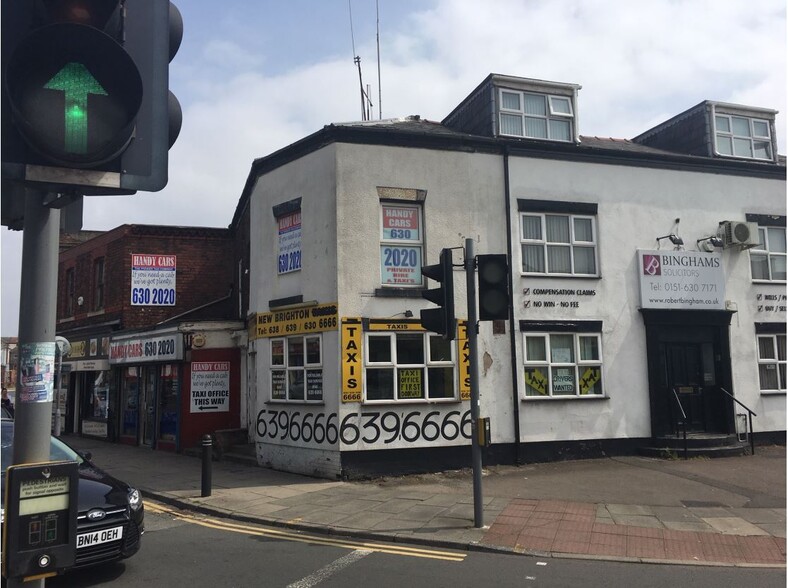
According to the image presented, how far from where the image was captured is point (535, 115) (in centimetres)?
1573

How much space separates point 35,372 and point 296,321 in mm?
11898

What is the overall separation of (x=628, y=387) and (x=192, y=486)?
9897 millimetres

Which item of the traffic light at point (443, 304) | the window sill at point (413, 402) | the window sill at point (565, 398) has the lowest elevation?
the window sill at point (565, 398)

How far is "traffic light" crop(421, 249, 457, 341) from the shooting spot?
30.0ft

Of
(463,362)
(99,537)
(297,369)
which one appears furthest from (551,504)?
(99,537)

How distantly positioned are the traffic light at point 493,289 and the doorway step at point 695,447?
7767 millimetres

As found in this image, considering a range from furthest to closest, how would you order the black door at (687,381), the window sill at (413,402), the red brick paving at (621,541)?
the black door at (687,381) < the window sill at (413,402) < the red brick paving at (621,541)

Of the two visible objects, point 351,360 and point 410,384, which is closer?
point 351,360

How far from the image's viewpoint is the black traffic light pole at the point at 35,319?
2.27 metres

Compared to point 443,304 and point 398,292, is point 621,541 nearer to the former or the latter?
point 443,304

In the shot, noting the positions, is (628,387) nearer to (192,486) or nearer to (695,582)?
(695,582)

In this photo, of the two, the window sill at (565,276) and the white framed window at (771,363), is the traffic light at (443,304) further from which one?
the white framed window at (771,363)

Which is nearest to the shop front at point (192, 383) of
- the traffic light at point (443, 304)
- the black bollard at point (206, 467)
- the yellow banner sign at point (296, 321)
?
the yellow banner sign at point (296, 321)

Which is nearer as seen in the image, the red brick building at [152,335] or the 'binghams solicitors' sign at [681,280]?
the 'binghams solicitors' sign at [681,280]
